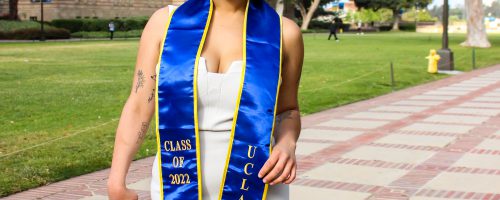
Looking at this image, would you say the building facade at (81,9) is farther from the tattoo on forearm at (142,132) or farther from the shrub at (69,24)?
the tattoo on forearm at (142,132)

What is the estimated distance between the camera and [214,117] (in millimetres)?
2188

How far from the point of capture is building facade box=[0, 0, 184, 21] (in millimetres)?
60531

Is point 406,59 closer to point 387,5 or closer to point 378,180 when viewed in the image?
point 378,180

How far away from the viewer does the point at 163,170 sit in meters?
2.20

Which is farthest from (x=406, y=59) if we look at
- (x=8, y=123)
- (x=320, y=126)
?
(x=8, y=123)

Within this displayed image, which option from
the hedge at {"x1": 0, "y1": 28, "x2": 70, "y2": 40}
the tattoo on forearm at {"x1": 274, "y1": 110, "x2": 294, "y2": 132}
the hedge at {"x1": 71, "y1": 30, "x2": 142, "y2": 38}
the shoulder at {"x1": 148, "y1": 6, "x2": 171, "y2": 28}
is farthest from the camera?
the hedge at {"x1": 71, "y1": 30, "x2": 142, "y2": 38}

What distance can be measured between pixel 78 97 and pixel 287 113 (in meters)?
12.2

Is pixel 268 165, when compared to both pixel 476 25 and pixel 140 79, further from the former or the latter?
pixel 476 25

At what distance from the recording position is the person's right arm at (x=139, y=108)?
2.22m

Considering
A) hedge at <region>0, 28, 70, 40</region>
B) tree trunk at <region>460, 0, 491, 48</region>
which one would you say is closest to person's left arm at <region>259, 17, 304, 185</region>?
tree trunk at <region>460, 0, 491, 48</region>

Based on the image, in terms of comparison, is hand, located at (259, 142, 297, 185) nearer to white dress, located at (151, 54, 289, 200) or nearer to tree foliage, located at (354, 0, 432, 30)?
white dress, located at (151, 54, 289, 200)

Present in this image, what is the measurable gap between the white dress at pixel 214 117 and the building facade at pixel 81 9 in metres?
55.4

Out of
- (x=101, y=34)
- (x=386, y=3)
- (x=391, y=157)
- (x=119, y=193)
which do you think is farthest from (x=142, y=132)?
(x=386, y=3)

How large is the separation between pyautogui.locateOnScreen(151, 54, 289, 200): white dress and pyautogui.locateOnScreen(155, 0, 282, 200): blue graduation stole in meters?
0.03
